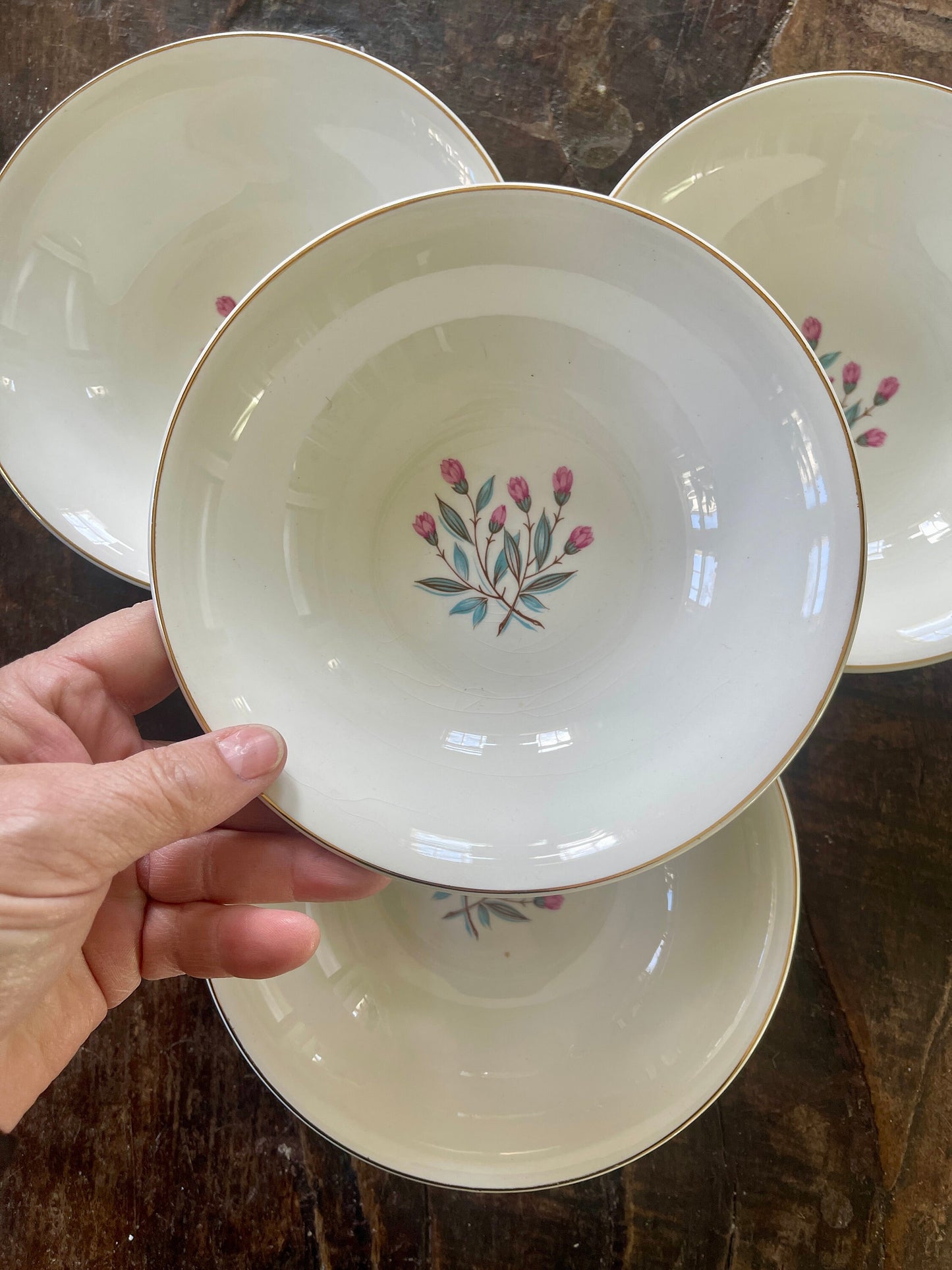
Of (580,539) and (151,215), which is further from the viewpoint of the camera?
(151,215)

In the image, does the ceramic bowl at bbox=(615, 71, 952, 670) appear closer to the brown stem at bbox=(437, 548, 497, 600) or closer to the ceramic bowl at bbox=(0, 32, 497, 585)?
the ceramic bowl at bbox=(0, 32, 497, 585)

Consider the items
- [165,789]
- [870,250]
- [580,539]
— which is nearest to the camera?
[165,789]

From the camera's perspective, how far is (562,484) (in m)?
0.78

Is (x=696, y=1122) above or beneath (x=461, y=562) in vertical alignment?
beneath

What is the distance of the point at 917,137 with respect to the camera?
0.83m

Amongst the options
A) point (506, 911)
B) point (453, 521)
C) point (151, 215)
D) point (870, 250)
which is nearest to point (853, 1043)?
point (506, 911)

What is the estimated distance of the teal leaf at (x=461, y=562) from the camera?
80 centimetres

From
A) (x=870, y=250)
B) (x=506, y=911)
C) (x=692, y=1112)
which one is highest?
(x=870, y=250)

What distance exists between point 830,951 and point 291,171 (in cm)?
117

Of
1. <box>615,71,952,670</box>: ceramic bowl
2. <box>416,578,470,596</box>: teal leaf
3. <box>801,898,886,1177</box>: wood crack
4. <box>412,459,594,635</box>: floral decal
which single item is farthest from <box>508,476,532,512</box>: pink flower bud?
<box>801,898,886,1177</box>: wood crack

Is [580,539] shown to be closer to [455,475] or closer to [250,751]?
[455,475]

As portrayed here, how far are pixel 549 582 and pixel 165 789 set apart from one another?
Answer: 1.35ft

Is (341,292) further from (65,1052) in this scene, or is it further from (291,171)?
(65,1052)

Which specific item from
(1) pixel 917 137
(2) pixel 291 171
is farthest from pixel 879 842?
(2) pixel 291 171
